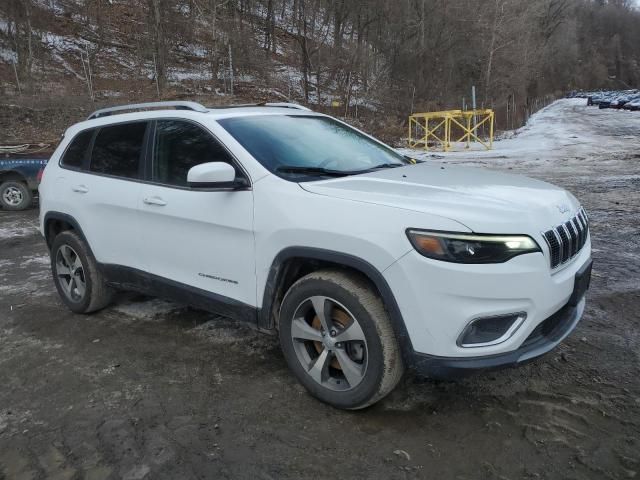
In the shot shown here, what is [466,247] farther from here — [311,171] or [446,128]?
[446,128]

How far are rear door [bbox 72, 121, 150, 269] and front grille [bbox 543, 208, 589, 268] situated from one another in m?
2.83

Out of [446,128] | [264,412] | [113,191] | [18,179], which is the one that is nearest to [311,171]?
[264,412]

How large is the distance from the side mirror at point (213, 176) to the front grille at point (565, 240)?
1.80 metres

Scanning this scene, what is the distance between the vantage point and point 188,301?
148 inches

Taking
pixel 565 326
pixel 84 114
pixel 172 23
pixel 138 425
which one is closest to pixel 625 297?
pixel 565 326

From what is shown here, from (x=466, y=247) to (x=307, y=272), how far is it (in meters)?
1.06

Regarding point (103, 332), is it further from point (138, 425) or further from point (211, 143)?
point (211, 143)

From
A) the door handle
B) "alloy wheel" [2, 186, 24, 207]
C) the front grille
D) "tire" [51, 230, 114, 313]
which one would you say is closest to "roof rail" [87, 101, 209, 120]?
the door handle

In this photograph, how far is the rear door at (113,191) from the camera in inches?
159

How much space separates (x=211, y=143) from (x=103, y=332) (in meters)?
1.91

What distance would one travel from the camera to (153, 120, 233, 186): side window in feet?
11.8

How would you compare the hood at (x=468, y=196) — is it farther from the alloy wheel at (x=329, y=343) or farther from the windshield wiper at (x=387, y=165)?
the alloy wheel at (x=329, y=343)

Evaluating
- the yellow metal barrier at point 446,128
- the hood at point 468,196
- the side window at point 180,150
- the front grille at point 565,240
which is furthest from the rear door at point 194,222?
the yellow metal barrier at point 446,128

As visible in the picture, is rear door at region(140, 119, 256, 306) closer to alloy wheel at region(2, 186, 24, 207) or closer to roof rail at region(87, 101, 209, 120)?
roof rail at region(87, 101, 209, 120)
